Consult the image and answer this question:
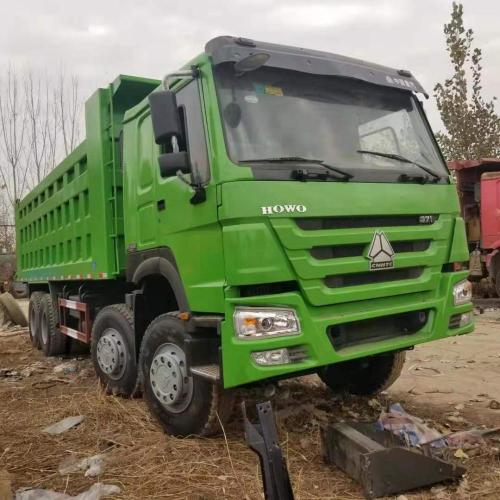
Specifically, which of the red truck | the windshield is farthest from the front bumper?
the red truck

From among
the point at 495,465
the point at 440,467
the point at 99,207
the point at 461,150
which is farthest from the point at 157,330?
the point at 461,150

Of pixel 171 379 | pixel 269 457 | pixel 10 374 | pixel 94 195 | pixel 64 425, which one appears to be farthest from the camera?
pixel 10 374

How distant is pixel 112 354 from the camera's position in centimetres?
489

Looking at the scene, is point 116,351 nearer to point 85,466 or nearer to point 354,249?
point 85,466

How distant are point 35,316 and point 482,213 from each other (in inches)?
316

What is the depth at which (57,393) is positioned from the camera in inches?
217

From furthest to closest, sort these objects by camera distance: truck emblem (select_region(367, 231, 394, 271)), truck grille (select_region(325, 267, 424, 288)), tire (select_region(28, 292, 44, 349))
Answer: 1. tire (select_region(28, 292, 44, 349))
2. truck emblem (select_region(367, 231, 394, 271))
3. truck grille (select_region(325, 267, 424, 288))

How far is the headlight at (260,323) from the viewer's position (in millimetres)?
3135

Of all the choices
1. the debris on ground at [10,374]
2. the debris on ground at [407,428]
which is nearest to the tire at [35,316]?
the debris on ground at [10,374]

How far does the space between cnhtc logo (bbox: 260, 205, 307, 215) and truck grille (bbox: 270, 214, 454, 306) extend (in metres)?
0.05

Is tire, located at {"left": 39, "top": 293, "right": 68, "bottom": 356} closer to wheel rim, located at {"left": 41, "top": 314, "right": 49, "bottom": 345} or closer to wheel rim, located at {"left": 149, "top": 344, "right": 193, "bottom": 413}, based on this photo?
wheel rim, located at {"left": 41, "top": 314, "right": 49, "bottom": 345}

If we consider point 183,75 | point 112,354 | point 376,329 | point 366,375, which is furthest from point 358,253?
point 112,354

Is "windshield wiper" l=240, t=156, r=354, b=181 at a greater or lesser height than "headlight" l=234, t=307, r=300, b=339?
greater

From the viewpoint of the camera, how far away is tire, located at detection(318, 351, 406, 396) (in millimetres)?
4645
